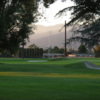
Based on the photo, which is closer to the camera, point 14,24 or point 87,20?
point 87,20

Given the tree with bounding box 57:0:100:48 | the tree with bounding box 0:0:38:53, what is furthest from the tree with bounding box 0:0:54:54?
the tree with bounding box 57:0:100:48

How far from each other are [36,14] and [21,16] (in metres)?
1.88

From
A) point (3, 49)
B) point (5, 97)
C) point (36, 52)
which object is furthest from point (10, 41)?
point (36, 52)

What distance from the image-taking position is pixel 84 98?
29.8 feet

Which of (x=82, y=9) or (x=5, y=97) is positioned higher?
(x=82, y=9)

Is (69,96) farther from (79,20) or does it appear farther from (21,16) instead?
(21,16)

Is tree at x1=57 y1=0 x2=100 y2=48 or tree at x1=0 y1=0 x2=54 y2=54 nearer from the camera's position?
tree at x1=57 y1=0 x2=100 y2=48

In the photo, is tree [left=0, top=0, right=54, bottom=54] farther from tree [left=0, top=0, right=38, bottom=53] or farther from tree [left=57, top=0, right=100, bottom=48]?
tree [left=57, top=0, right=100, bottom=48]

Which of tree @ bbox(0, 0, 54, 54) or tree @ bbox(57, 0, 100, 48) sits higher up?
tree @ bbox(0, 0, 54, 54)

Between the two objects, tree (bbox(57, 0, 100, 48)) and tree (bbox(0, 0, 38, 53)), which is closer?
tree (bbox(57, 0, 100, 48))

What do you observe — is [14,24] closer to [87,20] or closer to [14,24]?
[14,24]

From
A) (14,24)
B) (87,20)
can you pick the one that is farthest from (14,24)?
(87,20)

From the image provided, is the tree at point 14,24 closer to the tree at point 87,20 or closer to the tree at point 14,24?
the tree at point 14,24

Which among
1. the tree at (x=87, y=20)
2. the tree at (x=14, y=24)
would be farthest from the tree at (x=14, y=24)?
the tree at (x=87, y=20)
